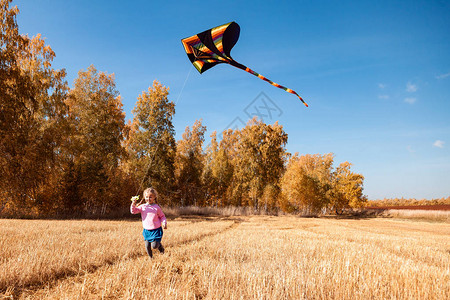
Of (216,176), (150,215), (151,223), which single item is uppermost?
(216,176)

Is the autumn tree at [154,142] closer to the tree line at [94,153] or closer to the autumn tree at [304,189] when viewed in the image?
the tree line at [94,153]

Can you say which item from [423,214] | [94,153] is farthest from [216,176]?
[423,214]

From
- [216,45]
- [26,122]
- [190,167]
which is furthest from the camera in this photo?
[190,167]

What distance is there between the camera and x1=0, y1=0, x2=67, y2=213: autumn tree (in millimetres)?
14109

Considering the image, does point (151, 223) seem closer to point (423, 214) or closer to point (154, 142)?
point (154, 142)

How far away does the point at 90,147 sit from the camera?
2427cm

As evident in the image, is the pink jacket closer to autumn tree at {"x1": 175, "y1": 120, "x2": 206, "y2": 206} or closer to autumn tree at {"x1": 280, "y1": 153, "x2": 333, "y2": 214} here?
autumn tree at {"x1": 175, "y1": 120, "x2": 206, "y2": 206}

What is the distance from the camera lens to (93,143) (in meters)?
24.5

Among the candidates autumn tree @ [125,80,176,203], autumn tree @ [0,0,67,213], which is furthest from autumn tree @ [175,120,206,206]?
autumn tree @ [0,0,67,213]

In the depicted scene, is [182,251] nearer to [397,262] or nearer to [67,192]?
[397,262]

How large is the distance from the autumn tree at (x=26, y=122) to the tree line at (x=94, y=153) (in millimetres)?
61

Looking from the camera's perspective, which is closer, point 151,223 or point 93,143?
point 151,223

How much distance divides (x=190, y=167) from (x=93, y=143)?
61.4ft

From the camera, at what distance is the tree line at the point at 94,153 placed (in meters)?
15.1
